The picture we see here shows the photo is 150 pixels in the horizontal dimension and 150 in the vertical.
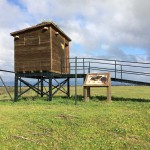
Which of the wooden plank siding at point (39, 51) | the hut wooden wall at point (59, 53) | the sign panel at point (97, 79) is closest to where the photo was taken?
the sign panel at point (97, 79)

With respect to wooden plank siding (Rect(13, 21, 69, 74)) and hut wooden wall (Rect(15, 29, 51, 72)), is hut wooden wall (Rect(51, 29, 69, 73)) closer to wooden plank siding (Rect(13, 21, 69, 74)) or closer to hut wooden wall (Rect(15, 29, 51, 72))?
wooden plank siding (Rect(13, 21, 69, 74))

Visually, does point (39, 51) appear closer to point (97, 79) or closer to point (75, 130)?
point (97, 79)

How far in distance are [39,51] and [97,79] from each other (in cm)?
516

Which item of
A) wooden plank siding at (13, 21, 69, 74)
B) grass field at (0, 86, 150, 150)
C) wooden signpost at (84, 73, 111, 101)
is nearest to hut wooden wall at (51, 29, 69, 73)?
wooden plank siding at (13, 21, 69, 74)

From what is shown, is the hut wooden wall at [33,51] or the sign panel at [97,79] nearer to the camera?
the sign panel at [97,79]

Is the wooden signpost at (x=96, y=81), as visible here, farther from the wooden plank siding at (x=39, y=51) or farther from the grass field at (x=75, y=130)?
the grass field at (x=75, y=130)

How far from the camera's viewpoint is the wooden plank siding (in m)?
24.1

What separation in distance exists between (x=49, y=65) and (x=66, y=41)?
5486mm

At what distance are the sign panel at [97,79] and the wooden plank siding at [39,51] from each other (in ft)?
9.54

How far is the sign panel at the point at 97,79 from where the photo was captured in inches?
896

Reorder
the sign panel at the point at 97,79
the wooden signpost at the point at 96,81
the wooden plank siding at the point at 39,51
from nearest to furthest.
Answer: the wooden signpost at the point at 96,81 < the sign panel at the point at 97,79 < the wooden plank siding at the point at 39,51

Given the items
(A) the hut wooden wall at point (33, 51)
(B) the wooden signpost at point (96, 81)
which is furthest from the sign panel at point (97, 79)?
(A) the hut wooden wall at point (33, 51)

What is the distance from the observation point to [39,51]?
24469mm

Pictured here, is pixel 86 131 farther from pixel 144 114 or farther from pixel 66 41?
pixel 66 41
